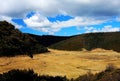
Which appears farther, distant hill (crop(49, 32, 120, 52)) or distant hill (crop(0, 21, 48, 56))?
distant hill (crop(49, 32, 120, 52))

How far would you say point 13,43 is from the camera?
4134 cm

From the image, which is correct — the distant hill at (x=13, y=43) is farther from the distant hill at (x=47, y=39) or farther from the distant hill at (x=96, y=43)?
the distant hill at (x=47, y=39)

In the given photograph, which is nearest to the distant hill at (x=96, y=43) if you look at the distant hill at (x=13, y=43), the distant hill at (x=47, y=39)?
the distant hill at (x=47, y=39)

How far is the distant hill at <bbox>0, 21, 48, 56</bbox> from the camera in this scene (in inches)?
1516

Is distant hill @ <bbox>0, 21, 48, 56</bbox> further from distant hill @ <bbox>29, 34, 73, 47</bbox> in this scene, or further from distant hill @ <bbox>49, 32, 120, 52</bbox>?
distant hill @ <bbox>29, 34, 73, 47</bbox>

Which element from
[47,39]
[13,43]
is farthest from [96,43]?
[47,39]

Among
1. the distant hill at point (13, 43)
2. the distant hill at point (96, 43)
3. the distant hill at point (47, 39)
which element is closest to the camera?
the distant hill at point (13, 43)

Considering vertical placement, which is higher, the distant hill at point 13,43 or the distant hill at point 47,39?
the distant hill at point 47,39

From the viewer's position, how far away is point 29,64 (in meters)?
31.6

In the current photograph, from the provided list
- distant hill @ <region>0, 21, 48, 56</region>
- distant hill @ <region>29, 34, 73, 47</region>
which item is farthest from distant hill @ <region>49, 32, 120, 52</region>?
distant hill @ <region>0, 21, 48, 56</region>

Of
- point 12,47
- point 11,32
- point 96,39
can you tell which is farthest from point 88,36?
point 12,47

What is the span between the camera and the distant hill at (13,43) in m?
38.5

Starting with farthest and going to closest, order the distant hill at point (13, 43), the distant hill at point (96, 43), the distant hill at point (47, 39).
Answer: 1. the distant hill at point (47, 39)
2. the distant hill at point (96, 43)
3. the distant hill at point (13, 43)

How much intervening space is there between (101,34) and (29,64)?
42.0m
